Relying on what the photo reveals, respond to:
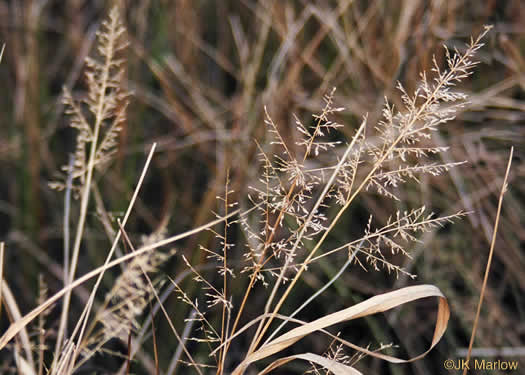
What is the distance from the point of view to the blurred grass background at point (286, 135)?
2.77ft

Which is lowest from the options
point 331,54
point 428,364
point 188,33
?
point 428,364

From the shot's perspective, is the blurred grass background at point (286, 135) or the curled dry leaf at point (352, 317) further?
the blurred grass background at point (286, 135)

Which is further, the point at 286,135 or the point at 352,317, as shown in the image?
the point at 286,135

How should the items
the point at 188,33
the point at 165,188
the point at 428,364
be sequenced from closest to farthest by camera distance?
the point at 428,364 < the point at 165,188 < the point at 188,33

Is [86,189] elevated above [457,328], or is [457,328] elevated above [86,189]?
[86,189]

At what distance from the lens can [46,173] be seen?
1089 mm

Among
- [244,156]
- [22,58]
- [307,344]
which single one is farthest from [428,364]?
[22,58]

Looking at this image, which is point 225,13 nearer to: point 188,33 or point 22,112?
point 188,33

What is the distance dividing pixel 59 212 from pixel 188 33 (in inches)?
18.4

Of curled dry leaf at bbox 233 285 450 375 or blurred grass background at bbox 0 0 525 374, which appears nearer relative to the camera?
curled dry leaf at bbox 233 285 450 375

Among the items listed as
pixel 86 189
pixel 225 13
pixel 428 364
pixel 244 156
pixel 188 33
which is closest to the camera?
pixel 86 189

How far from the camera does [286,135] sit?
1008mm

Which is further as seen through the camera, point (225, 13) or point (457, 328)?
point (225, 13)

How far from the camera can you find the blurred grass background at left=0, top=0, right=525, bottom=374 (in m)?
0.84
